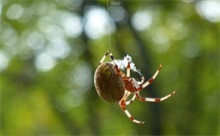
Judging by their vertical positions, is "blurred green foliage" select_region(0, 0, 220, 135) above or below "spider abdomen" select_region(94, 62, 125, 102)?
below

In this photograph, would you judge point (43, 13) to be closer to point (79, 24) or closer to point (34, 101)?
point (79, 24)

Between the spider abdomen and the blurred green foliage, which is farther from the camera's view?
the blurred green foliage

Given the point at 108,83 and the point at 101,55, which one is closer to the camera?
the point at 108,83

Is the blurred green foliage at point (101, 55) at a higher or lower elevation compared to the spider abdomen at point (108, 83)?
lower

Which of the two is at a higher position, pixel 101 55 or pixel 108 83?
pixel 108 83
